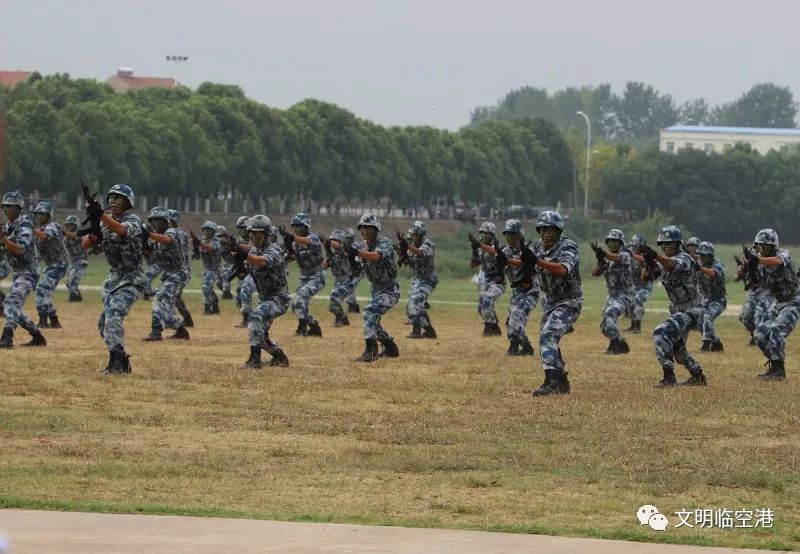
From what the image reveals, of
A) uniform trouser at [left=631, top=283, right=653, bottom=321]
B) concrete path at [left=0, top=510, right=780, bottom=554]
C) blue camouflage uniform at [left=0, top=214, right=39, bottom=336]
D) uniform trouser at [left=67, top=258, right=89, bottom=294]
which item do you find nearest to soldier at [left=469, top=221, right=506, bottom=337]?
uniform trouser at [left=631, top=283, right=653, bottom=321]

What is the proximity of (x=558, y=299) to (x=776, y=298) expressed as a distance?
4.15 metres

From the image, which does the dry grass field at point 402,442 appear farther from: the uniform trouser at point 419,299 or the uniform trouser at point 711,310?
the uniform trouser at point 419,299

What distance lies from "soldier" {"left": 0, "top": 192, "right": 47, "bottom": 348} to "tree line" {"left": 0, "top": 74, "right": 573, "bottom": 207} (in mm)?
40066

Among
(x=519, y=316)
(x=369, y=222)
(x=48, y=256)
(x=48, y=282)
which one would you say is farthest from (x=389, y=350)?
(x=48, y=282)

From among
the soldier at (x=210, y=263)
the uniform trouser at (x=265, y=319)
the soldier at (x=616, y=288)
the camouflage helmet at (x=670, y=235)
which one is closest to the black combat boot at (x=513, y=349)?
the soldier at (x=616, y=288)

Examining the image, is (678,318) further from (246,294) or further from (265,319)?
(246,294)

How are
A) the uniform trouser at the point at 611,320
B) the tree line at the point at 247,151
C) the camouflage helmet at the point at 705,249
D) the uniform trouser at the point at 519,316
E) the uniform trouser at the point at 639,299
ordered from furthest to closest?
the tree line at the point at 247,151 < the uniform trouser at the point at 639,299 < the camouflage helmet at the point at 705,249 < the uniform trouser at the point at 611,320 < the uniform trouser at the point at 519,316

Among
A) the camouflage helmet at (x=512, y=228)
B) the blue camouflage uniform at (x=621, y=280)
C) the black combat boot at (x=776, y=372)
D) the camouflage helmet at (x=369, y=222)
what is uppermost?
the camouflage helmet at (x=369, y=222)

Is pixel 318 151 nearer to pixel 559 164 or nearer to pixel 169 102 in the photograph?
pixel 169 102

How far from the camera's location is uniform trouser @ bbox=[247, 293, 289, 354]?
24.3m

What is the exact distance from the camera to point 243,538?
10.9 m

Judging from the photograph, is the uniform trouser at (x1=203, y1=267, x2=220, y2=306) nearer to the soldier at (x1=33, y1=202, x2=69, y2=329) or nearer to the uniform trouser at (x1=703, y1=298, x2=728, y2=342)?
the soldier at (x1=33, y1=202, x2=69, y2=329)

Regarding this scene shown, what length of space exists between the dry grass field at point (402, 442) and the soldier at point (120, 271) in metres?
0.40

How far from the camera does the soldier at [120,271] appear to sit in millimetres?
22562
